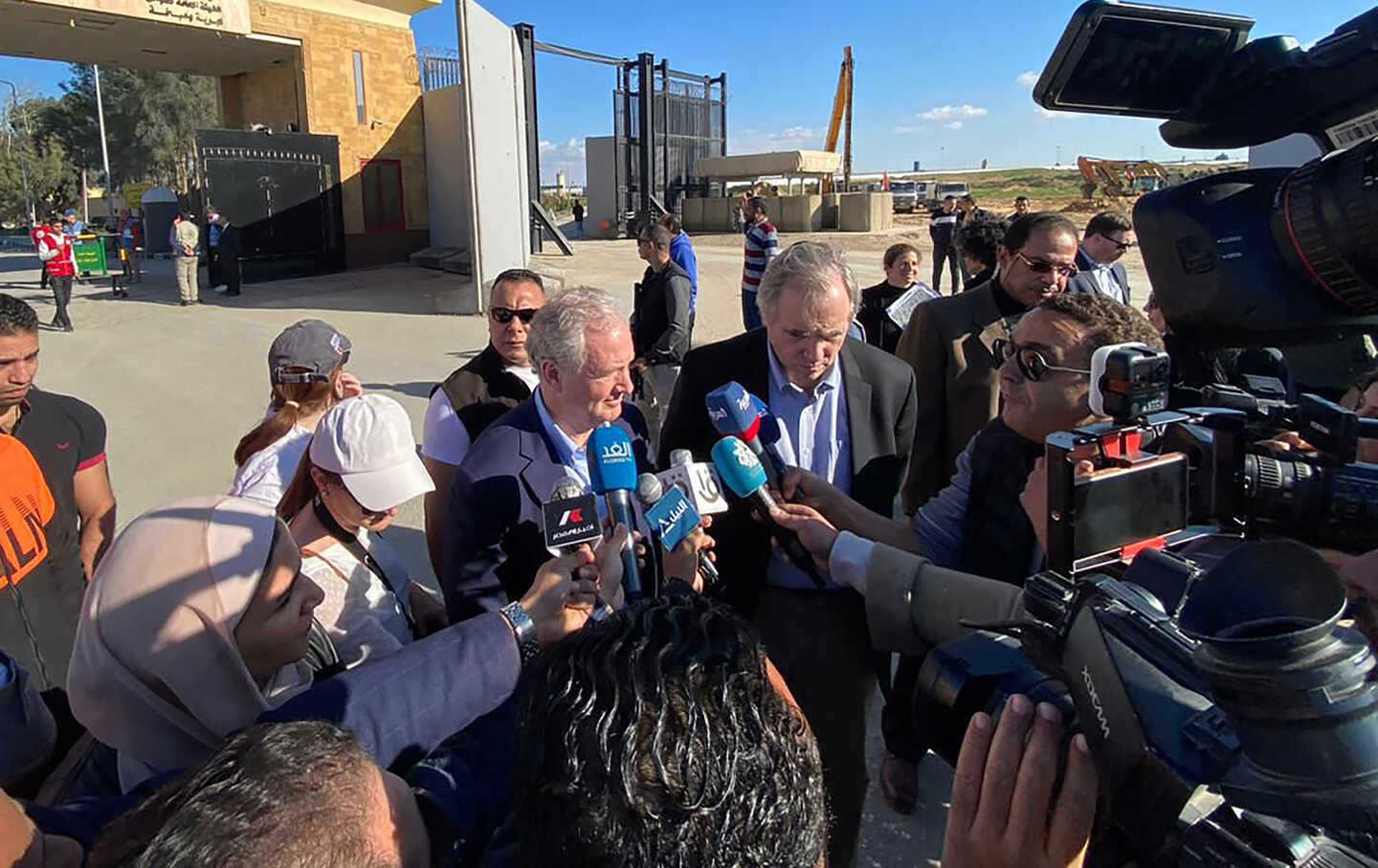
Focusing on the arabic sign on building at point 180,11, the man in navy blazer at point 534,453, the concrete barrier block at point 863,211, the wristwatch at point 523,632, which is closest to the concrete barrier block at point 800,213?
the concrete barrier block at point 863,211

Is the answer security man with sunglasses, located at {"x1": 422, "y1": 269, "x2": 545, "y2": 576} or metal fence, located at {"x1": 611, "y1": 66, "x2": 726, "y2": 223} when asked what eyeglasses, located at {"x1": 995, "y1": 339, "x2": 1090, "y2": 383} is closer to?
security man with sunglasses, located at {"x1": 422, "y1": 269, "x2": 545, "y2": 576}

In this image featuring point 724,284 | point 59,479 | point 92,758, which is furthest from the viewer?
point 724,284

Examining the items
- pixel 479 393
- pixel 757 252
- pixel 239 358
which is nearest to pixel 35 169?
pixel 239 358

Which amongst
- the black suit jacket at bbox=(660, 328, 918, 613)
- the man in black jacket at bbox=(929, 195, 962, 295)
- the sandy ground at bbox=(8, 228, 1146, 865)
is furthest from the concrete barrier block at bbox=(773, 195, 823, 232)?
the black suit jacket at bbox=(660, 328, 918, 613)

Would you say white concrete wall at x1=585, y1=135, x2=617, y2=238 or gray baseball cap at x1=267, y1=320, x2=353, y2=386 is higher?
white concrete wall at x1=585, y1=135, x2=617, y2=238

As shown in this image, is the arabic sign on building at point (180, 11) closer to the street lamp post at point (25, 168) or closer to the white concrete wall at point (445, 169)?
the white concrete wall at point (445, 169)

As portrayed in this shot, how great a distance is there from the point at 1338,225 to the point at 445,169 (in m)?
19.8

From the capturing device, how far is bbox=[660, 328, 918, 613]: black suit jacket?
250 centimetres

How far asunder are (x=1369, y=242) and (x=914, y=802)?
235cm

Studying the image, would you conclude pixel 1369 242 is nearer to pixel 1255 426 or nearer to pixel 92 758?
pixel 1255 426

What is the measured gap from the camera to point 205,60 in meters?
18.8

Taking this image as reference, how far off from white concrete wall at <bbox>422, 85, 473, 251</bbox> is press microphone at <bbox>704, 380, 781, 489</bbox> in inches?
677

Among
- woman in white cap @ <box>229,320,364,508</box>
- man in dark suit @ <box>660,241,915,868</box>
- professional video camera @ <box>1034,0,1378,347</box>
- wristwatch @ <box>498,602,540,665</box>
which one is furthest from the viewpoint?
woman in white cap @ <box>229,320,364,508</box>

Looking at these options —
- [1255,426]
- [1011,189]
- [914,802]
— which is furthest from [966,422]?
[1011,189]
